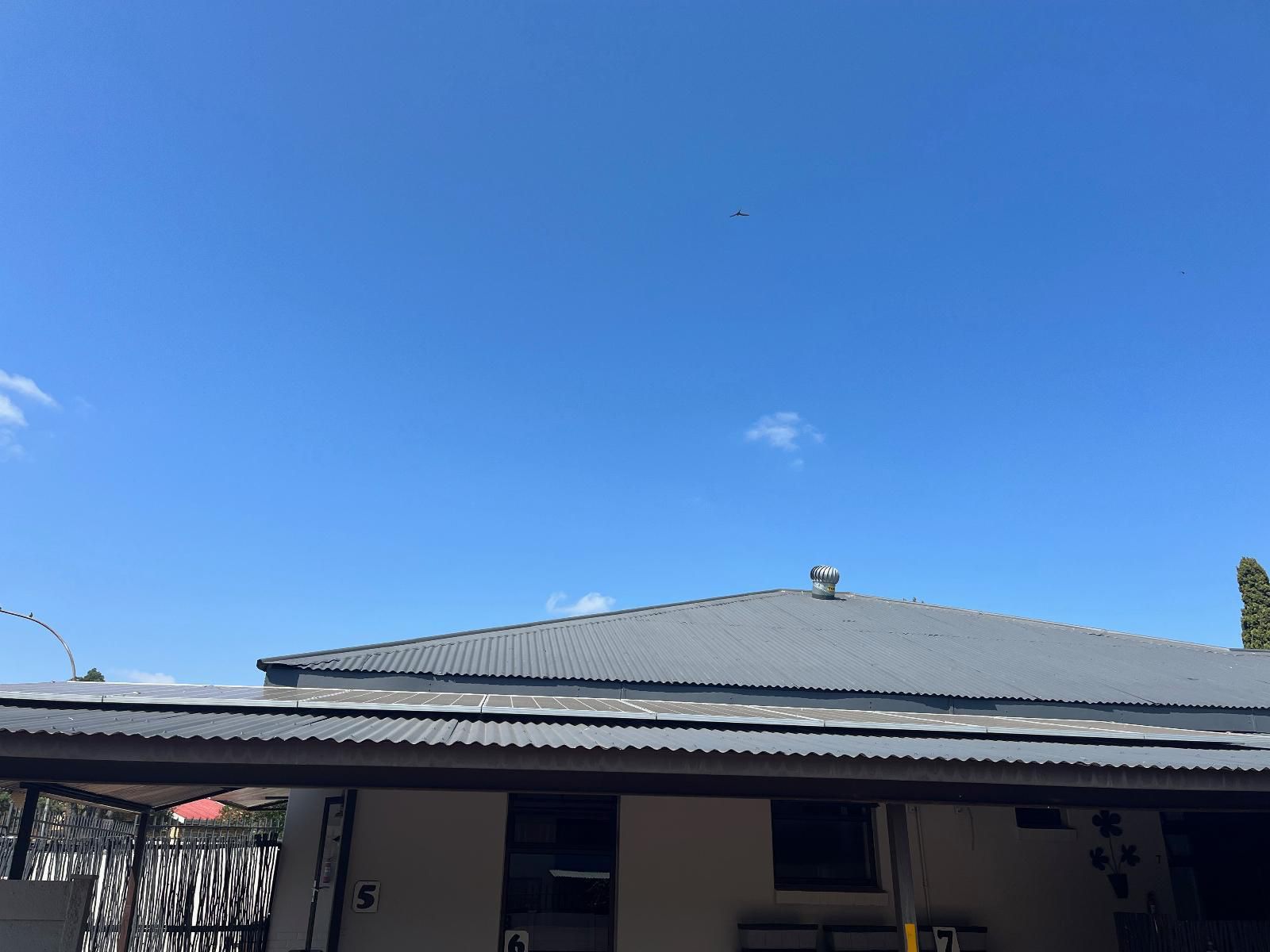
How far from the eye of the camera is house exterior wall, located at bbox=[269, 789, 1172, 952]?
6500 millimetres

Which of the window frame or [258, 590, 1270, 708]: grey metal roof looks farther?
[258, 590, 1270, 708]: grey metal roof

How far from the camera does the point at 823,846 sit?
7.09 meters

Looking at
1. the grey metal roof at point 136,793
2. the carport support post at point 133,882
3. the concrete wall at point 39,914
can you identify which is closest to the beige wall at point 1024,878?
the grey metal roof at point 136,793

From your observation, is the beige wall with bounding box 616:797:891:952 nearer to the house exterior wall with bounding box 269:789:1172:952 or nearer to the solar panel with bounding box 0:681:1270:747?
the house exterior wall with bounding box 269:789:1172:952

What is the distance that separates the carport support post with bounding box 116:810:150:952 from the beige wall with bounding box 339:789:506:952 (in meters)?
1.99

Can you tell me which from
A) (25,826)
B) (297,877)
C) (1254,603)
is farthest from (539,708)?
(1254,603)

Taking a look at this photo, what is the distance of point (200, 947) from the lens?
730cm

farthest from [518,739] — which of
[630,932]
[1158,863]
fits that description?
[1158,863]

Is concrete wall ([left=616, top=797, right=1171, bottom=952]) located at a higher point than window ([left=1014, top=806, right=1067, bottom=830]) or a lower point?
lower

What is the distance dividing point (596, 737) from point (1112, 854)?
5778mm

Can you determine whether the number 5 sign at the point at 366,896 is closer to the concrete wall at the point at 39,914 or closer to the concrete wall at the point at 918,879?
the concrete wall at the point at 918,879

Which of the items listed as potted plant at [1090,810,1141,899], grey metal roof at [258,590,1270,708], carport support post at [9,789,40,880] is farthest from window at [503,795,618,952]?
potted plant at [1090,810,1141,899]

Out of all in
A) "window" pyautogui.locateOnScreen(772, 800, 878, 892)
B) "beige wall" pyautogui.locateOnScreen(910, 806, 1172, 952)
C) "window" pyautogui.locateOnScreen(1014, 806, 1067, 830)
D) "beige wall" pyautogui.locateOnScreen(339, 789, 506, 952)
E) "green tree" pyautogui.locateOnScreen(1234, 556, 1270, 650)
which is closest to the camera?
"beige wall" pyautogui.locateOnScreen(339, 789, 506, 952)

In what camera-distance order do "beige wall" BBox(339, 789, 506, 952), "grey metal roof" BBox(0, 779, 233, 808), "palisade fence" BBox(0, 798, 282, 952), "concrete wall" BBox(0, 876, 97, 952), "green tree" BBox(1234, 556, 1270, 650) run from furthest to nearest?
"green tree" BBox(1234, 556, 1270, 650), "palisade fence" BBox(0, 798, 282, 952), "beige wall" BBox(339, 789, 506, 952), "grey metal roof" BBox(0, 779, 233, 808), "concrete wall" BBox(0, 876, 97, 952)
